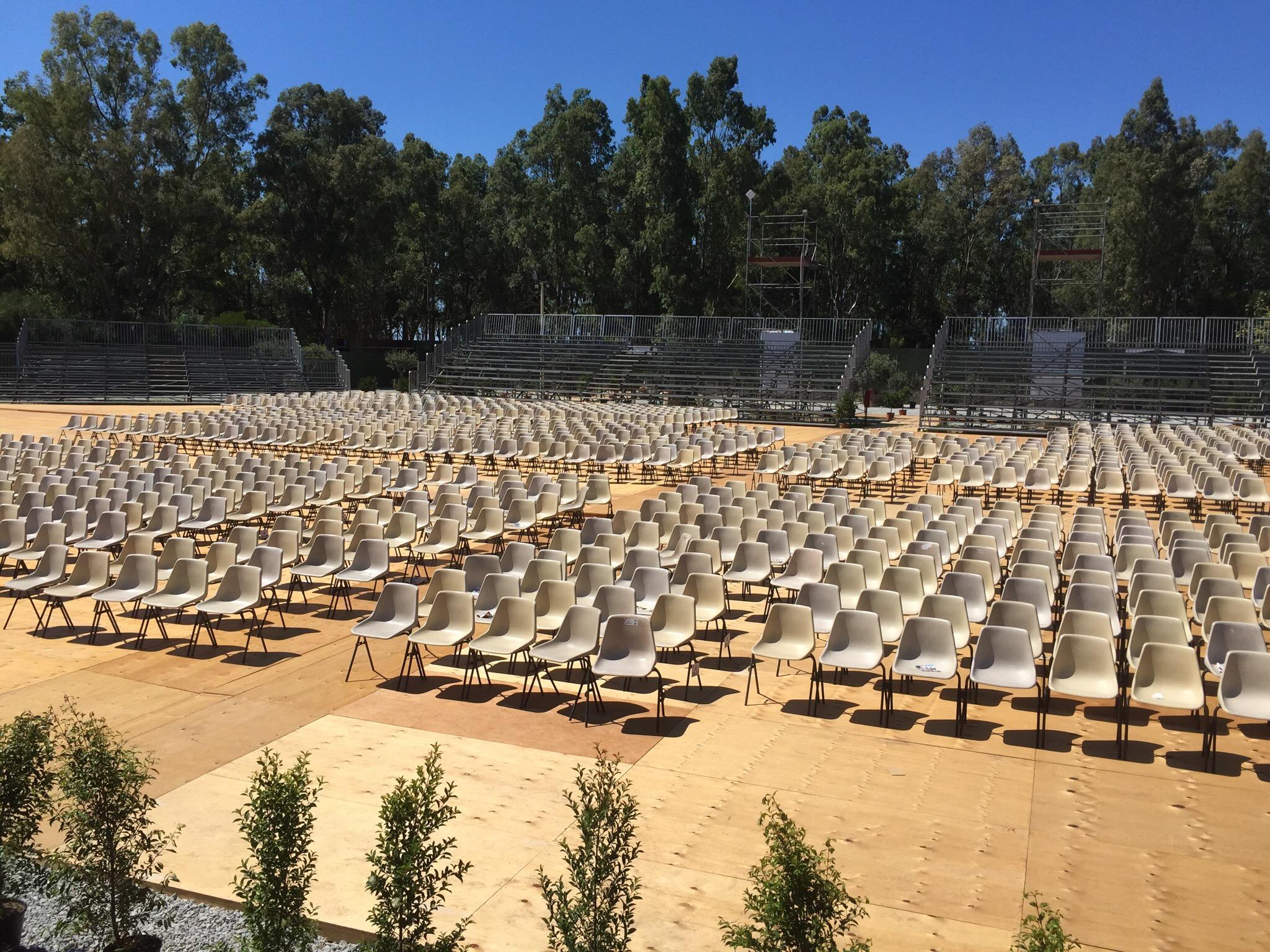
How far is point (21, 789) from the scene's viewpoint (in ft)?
14.6

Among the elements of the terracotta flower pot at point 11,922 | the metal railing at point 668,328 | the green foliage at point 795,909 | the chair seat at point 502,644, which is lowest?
the terracotta flower pot at point 11,922

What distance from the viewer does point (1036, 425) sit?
104 feet

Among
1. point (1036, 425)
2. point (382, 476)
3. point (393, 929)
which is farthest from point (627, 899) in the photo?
point (1036, 425)

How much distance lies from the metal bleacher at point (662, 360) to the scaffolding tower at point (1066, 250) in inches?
418

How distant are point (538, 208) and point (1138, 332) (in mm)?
34024

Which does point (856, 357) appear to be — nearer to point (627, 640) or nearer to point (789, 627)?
point (789, 627)

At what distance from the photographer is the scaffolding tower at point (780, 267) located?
5275 cm

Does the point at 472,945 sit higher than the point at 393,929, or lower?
lower

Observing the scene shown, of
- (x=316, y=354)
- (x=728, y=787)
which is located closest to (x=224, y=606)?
(x=728, y=787)

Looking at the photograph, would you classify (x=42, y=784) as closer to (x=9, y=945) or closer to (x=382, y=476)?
(x=9, y=945)

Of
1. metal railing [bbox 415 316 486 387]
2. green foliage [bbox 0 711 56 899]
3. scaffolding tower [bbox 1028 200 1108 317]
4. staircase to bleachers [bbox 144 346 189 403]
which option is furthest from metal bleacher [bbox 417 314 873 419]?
green foliage [bbox 0 711 56 899]

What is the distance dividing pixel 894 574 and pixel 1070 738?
91.6 inches

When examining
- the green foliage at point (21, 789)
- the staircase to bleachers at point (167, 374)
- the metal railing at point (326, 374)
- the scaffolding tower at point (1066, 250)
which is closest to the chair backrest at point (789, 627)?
the green foliage at point (21, 789)

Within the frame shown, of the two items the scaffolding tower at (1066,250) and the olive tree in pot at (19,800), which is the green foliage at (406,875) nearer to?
the olive tree in pot at (19,800)
